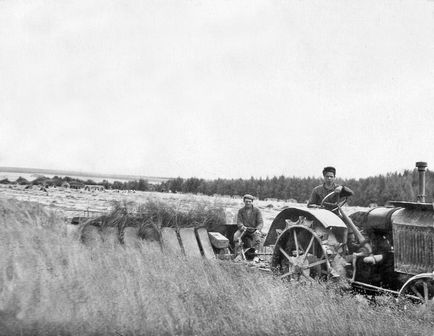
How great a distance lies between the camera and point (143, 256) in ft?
22.4

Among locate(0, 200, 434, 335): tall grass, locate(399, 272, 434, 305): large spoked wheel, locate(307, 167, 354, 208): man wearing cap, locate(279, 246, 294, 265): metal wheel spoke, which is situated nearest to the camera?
locate(0, 200, 434, 335): tall grass

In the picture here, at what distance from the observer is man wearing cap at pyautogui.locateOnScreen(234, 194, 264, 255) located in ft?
31.6

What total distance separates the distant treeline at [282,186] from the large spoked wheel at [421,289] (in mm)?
14114

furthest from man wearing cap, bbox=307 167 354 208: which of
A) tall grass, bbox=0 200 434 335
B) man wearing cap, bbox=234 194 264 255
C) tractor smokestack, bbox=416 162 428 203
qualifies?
man wearing cap, bbox=234 194 264 255

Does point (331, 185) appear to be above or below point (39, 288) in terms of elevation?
above

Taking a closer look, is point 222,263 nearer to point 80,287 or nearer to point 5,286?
point 80,287

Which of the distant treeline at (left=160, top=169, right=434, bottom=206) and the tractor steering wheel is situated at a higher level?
the distant treeline at (left=160, top=169, right=434, bottom=206)

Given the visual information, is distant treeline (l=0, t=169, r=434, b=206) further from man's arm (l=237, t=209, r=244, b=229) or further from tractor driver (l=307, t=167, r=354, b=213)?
tractor driver (l=307, t=167, r=354, b=213)

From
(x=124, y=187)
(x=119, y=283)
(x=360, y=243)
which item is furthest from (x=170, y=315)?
(x=124, y=187)

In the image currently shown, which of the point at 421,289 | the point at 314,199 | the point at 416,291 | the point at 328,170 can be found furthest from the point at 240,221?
the point at 416,291

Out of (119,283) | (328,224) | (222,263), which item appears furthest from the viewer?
(222,263)

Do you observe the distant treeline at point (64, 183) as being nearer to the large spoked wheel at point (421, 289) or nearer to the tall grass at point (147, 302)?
the tall grass at point (147, 302)

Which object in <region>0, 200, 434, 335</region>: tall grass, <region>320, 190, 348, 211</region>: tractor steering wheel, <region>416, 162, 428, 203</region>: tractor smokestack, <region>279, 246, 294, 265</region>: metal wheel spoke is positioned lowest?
<region>0, 200, 434, 335</region>: tall grass

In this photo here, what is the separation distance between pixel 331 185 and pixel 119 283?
3.55m
